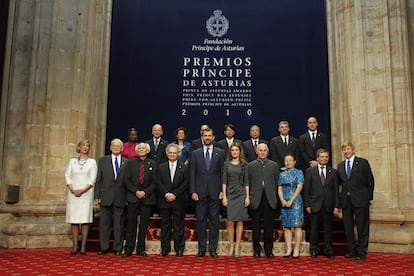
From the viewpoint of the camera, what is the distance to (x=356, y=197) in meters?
4.83

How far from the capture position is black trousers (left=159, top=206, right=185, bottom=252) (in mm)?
4852

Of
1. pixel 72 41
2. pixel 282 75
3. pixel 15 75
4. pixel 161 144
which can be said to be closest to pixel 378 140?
pixel 282 75

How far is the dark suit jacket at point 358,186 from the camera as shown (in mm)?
4824

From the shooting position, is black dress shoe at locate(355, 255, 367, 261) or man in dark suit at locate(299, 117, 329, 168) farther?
man in dark suit at locate(299, 117, 329, 168)

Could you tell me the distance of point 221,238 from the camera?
5426mm

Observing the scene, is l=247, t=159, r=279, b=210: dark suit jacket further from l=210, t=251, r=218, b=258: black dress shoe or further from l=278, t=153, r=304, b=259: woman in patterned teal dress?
l=210, t=251, r=218, b=258: black dress shoe

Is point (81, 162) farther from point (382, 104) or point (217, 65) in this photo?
point (382, 104)

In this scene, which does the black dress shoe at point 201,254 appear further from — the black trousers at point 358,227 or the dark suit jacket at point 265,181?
the black trousers at point 358,227

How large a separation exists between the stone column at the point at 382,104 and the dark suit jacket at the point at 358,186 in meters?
0.93

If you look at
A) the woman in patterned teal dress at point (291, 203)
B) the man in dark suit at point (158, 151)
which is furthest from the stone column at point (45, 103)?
the woman in patterned teal dress at point (291, 203)

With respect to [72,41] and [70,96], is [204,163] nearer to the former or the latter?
[70,96]

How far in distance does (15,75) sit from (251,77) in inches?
143

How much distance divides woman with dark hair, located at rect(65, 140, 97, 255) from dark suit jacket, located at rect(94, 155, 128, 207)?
0.08 meters

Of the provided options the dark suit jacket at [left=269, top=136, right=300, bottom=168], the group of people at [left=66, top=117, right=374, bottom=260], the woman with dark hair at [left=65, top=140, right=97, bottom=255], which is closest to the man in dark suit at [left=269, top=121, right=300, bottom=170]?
the dark suit jacket at [left=269, top=136, right=300, bottom=168]
